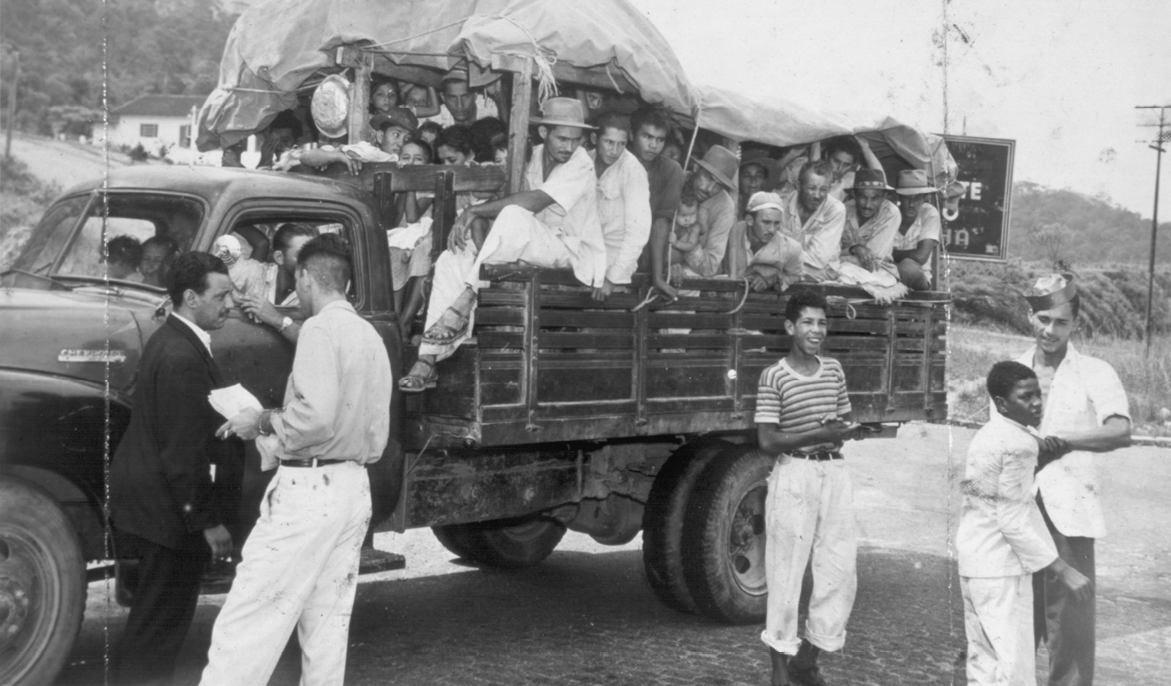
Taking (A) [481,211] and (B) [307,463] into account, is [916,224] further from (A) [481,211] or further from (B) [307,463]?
(B) [307,463]

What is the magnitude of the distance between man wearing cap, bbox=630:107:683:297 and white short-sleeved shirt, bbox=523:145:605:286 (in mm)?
420

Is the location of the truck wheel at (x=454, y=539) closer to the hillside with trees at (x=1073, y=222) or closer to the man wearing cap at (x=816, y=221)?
the man wearing cap at (x=816, y=221)

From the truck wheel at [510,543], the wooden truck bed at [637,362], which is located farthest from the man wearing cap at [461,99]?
the truck wheel at [510,543]

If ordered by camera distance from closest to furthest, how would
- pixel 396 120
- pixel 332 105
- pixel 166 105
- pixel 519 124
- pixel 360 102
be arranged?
pixel 519 124 < pixel 332 105 < pixel 360 102 < pixel 396 120 < pixel 166 105

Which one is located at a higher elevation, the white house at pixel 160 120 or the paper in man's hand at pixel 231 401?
the white house at pixel 160 120

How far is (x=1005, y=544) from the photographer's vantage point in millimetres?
4273

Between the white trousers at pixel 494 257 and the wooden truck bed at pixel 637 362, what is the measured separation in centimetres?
8

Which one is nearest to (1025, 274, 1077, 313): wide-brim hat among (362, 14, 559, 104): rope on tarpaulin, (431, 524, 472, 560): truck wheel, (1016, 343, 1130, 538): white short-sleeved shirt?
(1016, 343, 1130, 538): white short-sleeved shirt

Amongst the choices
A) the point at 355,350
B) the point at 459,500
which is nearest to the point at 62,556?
the point at 355,350

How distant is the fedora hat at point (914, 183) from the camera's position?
7.61m

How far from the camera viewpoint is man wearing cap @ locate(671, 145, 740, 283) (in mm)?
6594

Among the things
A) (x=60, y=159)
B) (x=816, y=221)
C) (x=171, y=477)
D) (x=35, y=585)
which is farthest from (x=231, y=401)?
(x=816, y=221)

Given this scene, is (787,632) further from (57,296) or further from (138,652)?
(57,296)

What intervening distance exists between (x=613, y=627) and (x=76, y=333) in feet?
10.6
